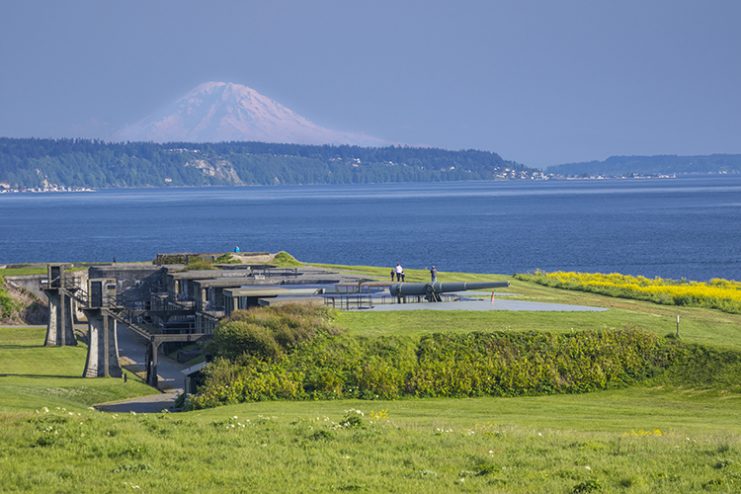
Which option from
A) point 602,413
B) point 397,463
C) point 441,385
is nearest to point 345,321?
point 441,385

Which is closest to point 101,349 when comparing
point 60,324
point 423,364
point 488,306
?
point 60,324

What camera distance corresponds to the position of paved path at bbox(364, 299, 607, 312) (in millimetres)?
49656

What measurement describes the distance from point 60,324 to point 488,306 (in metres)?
19.2

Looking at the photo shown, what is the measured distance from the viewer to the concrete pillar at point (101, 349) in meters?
49.2

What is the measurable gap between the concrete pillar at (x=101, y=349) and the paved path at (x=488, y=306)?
10020 millimetres

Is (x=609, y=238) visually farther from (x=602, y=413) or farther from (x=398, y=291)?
(x=602, y=413)

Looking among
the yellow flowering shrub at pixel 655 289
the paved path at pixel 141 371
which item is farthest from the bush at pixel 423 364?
the yellow flowering shrub at pixel 655 289

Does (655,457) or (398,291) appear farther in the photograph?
(398,291)

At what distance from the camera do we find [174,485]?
67.4 feet

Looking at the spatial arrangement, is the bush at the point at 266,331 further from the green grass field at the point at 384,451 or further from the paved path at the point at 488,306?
the paved path at the point at 488,306

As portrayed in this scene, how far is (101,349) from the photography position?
164 ft

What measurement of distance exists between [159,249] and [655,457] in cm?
12851

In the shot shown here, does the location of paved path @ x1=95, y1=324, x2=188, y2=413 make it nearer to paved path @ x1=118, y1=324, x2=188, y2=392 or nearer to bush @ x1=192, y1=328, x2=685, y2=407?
paved path @ x1=118, y1=324, x2=188, y2=392

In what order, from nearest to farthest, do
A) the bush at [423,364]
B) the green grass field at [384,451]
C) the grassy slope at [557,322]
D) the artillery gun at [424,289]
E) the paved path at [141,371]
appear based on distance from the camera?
the green grass field at [384,451] → the bush at [423,364] → the paved path at [141,371] → the grassy slope at [557,322] → the artillery gun at [424,289]
